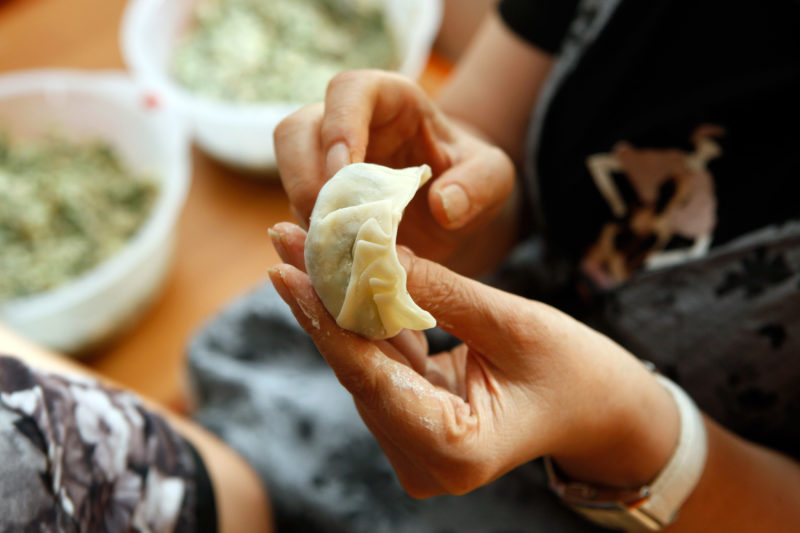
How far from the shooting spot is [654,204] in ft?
2.35

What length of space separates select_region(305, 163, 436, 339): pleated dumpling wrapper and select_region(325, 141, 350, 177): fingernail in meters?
0.02

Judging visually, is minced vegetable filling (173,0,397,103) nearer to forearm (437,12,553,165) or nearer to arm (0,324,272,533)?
forearm (437,12,553,165)

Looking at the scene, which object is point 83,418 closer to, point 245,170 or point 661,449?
point 661,449

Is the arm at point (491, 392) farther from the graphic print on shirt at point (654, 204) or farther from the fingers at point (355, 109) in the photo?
the graphic print on shirt at point (654, 204)

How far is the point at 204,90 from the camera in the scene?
50.6 inches

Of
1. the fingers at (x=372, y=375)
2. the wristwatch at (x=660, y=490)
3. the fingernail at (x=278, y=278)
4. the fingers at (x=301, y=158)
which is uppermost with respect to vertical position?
the fingers at (x=301, y=158)

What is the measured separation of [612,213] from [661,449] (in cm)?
31

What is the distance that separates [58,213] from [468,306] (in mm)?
987

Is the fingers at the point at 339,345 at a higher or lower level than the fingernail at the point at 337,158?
lower

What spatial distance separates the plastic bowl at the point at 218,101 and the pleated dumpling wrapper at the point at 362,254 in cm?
70

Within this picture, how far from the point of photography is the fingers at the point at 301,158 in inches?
20.3

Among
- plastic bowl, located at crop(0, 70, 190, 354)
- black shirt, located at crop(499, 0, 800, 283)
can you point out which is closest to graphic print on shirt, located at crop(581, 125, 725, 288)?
black shirt, located at crop(499, 0, 800, 283)

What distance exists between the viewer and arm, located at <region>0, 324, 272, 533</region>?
711 mm

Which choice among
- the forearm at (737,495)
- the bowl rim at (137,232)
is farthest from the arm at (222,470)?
the forearm at (737,495)
